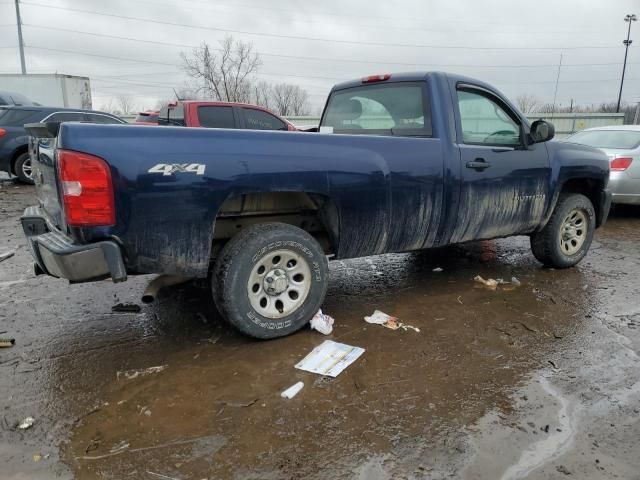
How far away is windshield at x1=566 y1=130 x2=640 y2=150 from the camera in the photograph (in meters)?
8.05

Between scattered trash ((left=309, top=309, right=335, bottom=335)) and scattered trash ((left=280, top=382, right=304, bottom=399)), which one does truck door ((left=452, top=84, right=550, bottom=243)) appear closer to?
scattered trash ((left=309, top=309, right=335, bottom=335))

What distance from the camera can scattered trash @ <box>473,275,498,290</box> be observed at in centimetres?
473

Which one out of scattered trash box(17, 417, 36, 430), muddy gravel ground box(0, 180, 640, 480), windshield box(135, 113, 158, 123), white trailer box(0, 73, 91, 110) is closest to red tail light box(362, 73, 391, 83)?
muddy gravel ground box(0, 180, 640, 480)

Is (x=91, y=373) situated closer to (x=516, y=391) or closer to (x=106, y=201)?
(x=106, y=201)

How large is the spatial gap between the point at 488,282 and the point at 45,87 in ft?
69.0

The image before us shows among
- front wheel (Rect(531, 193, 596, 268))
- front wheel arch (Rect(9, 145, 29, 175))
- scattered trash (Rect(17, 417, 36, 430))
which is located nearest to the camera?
scattered trash (Rect(17, 417, 36, 430))

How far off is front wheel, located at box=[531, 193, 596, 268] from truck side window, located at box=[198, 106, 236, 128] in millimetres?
5854

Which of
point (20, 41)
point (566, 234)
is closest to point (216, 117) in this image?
point (566, 234)

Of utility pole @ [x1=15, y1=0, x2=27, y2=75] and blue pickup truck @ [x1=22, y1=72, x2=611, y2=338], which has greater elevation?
utility pole @ [x1=15, y1=0, x2=27, y2=75]

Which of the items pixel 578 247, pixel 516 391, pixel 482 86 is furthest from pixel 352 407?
pixel 578 247

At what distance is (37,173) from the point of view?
348cm

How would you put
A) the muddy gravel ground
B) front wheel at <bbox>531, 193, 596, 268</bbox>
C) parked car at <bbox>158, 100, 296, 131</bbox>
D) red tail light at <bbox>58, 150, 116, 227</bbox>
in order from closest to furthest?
the muddy gravel ground < red tail light at <bbox>58, 150, 116, 227</bbox> < front wheel at <bbox>531, 193, 596, 268</bbox> < parked car at <bbox>158, 100, 296, 131</bbox>

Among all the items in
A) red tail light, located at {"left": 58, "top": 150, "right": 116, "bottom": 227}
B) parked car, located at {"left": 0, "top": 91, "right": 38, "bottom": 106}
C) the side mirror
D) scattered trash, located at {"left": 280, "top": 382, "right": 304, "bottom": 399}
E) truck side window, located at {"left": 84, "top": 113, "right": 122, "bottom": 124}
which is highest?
parked car, located at {"left": 0, "top": 91, "right": 38, "bottom": 106}

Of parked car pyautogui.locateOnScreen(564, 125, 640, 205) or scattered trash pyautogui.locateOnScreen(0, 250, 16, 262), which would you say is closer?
scattered trash pyautogui.locateOnScreen(0, 250, 16, 262)
